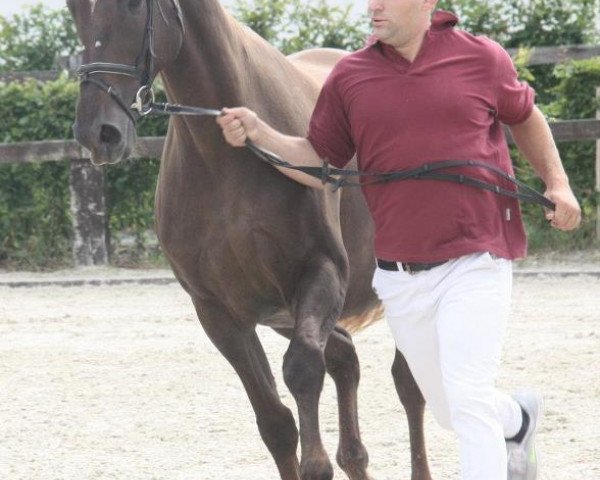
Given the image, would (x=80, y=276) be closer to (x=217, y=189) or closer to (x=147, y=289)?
(x=147, y=289)

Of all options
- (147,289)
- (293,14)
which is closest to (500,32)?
(293,14)

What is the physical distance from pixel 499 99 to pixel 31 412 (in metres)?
3.31

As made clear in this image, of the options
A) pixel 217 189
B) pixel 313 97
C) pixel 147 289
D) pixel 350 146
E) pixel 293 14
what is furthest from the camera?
pixel 293 14

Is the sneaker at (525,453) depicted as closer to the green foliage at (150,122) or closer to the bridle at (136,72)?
the bridle at (136,72)

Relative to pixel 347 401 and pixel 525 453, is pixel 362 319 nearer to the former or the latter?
pixel 347 401

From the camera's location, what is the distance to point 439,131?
349cm

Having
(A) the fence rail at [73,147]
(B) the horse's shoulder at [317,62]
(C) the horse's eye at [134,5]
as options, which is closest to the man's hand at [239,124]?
(C) the horse's eye at [134,5]

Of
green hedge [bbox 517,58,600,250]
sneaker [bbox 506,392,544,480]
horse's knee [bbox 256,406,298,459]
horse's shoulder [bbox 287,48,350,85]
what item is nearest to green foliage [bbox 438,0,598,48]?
green hedge [bbox 517,58,600,250]

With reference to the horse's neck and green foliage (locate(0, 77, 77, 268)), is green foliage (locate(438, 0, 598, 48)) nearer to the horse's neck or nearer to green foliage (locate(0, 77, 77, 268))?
green foliage (locate(0, 77, 77, 268))

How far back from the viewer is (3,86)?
36.2 ft

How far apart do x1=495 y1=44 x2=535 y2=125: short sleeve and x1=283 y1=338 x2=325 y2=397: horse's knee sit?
0.89m

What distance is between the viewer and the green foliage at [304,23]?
1117cm

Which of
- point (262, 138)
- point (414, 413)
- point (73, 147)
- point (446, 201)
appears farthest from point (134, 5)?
point (73, 147)

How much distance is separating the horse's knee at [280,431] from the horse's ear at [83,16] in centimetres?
148
